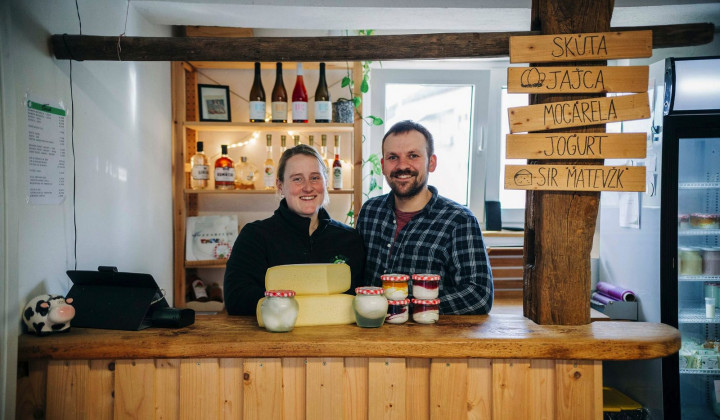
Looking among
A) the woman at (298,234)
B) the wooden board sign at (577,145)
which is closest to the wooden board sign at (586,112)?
the wooden board sign at (577,145)

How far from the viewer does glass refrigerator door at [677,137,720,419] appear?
115 inches

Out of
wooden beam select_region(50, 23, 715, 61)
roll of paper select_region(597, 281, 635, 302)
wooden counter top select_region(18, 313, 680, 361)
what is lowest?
roll of paper select_region(597, 281, 635, 302)

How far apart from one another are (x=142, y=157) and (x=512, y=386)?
77.3 inches

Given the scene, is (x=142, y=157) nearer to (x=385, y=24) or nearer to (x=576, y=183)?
(x=385, y=24)

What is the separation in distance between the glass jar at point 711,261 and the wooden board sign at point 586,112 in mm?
1864

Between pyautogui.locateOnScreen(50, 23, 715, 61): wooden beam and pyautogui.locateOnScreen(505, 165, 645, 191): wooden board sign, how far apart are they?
1.30 ft

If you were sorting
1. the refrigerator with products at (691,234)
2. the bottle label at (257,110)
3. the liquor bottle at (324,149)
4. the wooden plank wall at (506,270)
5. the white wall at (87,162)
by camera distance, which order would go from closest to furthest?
the white wall at (87,162), the refrigerator with products at (691,234), the bottle label at (257,110), the liquor bottle at (324,149), the wooden plank wall at (506,270)

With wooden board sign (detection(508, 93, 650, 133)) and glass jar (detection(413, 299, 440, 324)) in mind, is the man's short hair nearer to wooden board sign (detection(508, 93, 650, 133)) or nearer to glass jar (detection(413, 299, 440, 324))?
wooden board sign (detection(508, 93, 650, 133))

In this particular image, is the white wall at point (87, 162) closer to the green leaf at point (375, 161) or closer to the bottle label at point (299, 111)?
the bottle label at point (299, 111)

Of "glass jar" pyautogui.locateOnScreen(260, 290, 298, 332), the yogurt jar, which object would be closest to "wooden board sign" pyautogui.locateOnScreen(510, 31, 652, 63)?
the yogurt jar

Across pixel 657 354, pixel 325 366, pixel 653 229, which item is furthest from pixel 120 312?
pixel 653 229

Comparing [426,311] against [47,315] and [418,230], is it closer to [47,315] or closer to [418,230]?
[418,230]

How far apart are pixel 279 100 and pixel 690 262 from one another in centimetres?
254

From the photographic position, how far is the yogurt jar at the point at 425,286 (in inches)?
59.6
